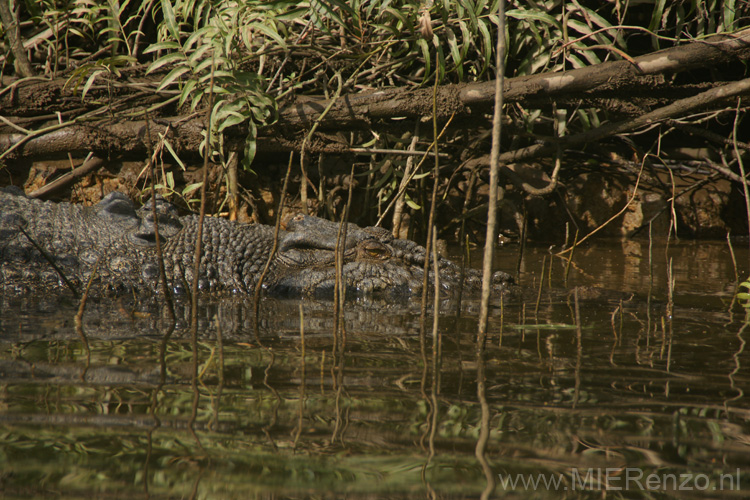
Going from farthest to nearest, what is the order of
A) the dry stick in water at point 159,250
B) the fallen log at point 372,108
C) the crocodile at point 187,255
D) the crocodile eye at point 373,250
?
the fallen log at point 372,108, the crocodile eye at point 373,250, the crocodile at point 187,255, the dry stick in water at point 159,250

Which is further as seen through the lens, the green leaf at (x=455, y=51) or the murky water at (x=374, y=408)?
the green leaf at (x=455, y=51)

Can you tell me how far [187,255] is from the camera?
3.99m

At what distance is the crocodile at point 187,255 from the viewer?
375 centimetres

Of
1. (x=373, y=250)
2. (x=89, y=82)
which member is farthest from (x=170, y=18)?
(x=373, y=250)

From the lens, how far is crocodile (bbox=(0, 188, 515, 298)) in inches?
147

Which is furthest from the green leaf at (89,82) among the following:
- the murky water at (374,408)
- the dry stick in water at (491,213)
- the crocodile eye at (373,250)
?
the dry stick in water at (491,213)

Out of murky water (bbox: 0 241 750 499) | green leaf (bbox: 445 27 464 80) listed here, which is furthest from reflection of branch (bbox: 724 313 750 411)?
green leaf (bbox: 445 27 464 80)

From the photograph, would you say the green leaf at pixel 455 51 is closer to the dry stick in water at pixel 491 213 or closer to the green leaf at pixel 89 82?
the dry stick in water at pixel 491 213

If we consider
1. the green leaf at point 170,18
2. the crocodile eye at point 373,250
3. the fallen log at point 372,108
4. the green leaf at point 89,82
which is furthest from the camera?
the green leaf at point 89,82

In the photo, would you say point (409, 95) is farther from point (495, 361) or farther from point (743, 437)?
point (743, 437)

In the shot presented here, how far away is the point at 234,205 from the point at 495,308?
2801mm

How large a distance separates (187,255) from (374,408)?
2491mm

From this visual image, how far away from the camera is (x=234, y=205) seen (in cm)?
548

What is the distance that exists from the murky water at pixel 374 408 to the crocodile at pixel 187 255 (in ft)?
2.34
